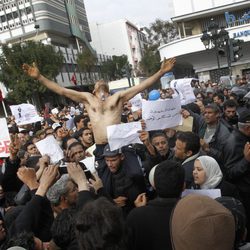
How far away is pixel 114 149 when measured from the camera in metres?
4.06

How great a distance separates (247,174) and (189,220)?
7.71ft

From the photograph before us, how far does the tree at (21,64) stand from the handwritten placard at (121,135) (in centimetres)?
3324

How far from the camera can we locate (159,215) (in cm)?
256

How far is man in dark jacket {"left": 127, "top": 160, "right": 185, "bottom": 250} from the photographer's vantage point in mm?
2504

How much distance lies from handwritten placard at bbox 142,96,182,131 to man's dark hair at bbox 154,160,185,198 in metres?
2.47

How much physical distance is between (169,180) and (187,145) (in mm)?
1363

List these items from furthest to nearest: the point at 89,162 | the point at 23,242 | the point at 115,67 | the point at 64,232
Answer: the point at 115,67, the point at 89,162, the point at 64,232, the point at 23,242

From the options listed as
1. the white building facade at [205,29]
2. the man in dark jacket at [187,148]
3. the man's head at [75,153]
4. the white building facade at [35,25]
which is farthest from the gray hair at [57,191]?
the white building facade at [35,25]

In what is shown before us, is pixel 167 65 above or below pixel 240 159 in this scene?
above

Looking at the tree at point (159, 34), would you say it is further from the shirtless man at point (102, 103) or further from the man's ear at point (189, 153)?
the man's ear at point (189, 153)

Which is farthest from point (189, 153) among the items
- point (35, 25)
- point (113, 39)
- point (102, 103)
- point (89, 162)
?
point (113, 39)

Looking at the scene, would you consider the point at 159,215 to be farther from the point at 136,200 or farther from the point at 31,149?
the point at 31,149

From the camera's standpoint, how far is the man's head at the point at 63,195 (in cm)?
329

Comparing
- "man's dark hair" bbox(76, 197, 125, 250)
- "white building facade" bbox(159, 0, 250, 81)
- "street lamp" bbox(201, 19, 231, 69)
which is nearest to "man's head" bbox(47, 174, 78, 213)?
"man's dark hair" bbox(76, 197, 125, 250)
